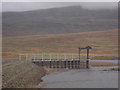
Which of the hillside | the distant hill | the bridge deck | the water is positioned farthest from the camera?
the distant hill

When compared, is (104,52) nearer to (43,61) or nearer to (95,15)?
(43,61)

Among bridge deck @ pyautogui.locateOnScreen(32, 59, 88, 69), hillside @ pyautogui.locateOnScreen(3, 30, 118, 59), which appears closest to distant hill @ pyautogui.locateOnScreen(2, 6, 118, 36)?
hillside @ pyautogui.locateOnScreen(3, 30, 118, 59)

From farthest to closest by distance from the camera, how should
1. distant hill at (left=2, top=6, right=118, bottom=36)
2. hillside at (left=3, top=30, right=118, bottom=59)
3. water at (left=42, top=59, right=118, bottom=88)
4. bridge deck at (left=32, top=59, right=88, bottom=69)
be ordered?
distant hill at (left=2, top=6, right=118, bottom=36), hillside at (left=3, top=30, right=118, bottom=59), bridge deck at (left=32, top=59, right=88, bottom=69), water at (left=42, top=59, right=118, bottom=88)

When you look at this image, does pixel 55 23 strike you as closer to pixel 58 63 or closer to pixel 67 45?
pixel 67 45

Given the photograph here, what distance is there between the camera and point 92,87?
1225 inches

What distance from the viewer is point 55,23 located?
18162 centimetres

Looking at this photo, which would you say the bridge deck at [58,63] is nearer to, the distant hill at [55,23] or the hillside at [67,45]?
the hillside at [67,45]

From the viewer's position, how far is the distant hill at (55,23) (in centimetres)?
16488

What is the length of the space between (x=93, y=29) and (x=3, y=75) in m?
138

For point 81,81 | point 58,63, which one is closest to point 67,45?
point 58,63

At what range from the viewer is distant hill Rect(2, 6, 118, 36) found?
164875 mm

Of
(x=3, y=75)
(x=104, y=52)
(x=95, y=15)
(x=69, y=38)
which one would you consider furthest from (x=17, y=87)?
(x=95, y=15)

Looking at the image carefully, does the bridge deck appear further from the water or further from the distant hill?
the distant hill

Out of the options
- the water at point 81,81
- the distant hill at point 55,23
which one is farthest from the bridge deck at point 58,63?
the distant hill at point 55,23
